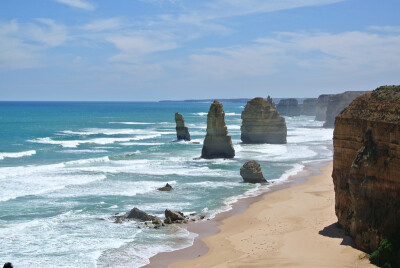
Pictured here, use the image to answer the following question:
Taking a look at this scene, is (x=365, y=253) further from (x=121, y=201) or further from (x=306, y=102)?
(x=306, y=102)

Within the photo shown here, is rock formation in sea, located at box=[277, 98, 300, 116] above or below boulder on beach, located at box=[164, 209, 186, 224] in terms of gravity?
above

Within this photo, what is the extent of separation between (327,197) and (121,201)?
42.6 ft

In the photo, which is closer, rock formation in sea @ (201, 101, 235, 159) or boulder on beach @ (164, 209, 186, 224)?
boulder on beach @ (164, 209, 186, 224)

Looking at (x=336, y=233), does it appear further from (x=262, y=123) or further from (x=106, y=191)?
(x=262, y=123)

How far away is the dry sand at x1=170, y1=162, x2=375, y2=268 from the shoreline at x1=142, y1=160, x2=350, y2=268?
1.01ft

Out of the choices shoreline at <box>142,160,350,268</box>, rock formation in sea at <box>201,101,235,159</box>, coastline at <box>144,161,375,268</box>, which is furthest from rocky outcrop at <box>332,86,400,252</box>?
rock formation in sea at <box>201,101,235,159</box>

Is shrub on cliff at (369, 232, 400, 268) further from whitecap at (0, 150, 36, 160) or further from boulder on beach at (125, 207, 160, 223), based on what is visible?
whitecap at (0, 150, 36, 160)

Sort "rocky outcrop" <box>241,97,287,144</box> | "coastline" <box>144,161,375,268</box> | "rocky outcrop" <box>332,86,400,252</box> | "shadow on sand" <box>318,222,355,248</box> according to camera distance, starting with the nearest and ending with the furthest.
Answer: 1. "rocky outcrop" <box>332,86,400,252</box>
2. "coastline" <box>144,161,375,268</box>
3. "shadow on sand" <box>318,222,355,248</box>
4. "rocky outcrop" <box>241,97,287,144</box>

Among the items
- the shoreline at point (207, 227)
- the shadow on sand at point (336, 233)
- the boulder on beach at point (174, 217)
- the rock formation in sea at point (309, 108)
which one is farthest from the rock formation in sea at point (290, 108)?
the shadow on sand at point (336, 233)

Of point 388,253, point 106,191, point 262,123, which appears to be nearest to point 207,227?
point 388,253

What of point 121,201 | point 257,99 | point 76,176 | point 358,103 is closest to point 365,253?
point 358,103

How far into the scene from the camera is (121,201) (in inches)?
1217

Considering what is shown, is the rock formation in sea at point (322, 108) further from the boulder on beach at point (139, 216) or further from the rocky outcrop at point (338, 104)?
the boulder on beach at point (139, 216)

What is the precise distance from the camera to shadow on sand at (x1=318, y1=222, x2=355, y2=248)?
1977cm
